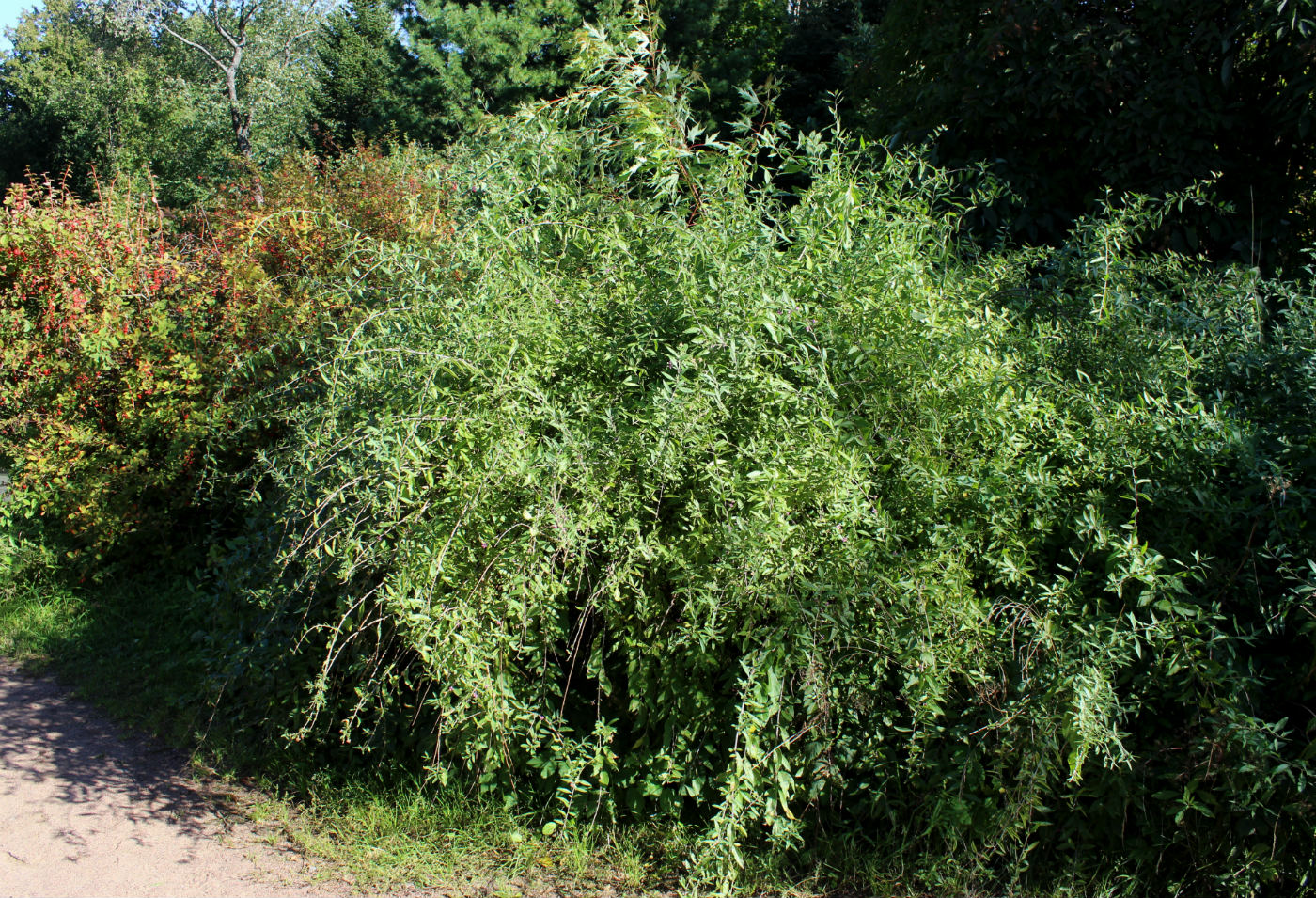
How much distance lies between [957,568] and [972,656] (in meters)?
0.31

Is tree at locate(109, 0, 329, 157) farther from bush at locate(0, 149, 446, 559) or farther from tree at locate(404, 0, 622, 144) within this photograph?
bush at locate(0, 149, 446, 559)

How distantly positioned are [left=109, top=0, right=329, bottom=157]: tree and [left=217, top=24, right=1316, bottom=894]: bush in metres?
24.8

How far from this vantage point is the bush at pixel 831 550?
10.2 feet

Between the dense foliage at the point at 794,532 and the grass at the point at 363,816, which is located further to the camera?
the grass at the point at 363,816

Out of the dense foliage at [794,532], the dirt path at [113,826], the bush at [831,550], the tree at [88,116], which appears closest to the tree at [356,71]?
the tree at [88,116]

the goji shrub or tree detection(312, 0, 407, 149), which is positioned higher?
tree detection(312, 0, 407, 149)

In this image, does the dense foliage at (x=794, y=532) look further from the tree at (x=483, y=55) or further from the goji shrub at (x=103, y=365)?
the tree at (x=483, y=55)

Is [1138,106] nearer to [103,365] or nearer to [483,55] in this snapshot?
[103,365]

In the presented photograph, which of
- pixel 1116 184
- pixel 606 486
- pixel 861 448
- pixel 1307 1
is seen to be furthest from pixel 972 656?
pixel 1307 1

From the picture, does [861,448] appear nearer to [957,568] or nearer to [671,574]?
[957,568]

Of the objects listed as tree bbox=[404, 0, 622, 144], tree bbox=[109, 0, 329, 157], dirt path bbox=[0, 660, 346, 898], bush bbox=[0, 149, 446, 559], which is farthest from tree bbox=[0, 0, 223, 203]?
dirt path bbox=[0, 660, 346, 898]

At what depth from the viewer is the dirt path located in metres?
3.42

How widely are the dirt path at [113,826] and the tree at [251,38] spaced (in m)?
23.8

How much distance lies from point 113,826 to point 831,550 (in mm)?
3087
